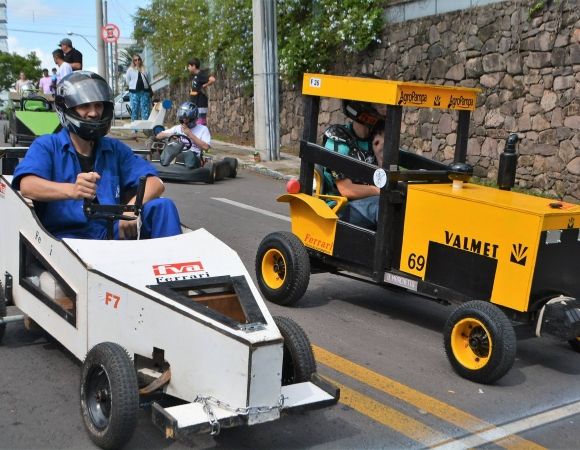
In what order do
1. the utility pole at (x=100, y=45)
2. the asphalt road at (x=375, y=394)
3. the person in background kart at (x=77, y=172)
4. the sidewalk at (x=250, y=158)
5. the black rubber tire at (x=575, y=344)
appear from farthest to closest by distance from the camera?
the utility pole at (x=100, y=45) < the sidewalk at (x=250, y=158) < the black rubber tire at (x=575, y=344) < the person in background kart at (x=77, y=172) < the asphalt road at (x=375, y=394)

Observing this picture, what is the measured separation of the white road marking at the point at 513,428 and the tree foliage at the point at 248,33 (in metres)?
11.3

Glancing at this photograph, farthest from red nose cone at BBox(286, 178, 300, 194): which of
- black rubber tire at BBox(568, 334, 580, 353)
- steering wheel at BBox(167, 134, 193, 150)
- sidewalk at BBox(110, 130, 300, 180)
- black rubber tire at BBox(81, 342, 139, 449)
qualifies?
sidewalk at BBox(110, 130, 300, 180)

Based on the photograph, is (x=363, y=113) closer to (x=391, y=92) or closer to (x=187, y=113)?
(x=391, y=92)

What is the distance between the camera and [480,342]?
14.7 ft

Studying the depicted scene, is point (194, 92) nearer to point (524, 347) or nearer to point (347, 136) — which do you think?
point (347, 136)

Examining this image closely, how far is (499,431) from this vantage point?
12.6 feet

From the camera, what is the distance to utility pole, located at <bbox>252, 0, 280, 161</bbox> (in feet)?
47.7

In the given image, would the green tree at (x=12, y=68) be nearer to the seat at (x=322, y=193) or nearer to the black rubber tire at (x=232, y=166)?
the black rubber tire at (x=232, y=166)

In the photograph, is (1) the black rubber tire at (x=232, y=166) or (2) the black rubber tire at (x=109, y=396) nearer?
(2) the black rubber tire at (x=109, y=396)

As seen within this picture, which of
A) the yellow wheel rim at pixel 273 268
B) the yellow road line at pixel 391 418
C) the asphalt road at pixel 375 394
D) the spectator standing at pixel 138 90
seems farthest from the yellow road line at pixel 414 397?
the spectator standing at pixel 138 90

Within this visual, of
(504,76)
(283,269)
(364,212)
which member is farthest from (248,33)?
(364,212)

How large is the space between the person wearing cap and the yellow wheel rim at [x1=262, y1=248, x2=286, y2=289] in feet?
34.1

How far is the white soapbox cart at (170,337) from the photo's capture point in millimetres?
3121

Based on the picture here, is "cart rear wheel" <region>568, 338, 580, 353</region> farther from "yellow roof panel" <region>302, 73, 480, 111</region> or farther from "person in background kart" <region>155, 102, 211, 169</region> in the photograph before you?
"person in background kart" <region>155, 102, 211, 169</region>
